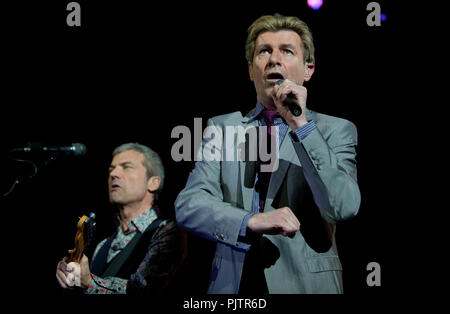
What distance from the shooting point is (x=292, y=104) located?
6.43ft

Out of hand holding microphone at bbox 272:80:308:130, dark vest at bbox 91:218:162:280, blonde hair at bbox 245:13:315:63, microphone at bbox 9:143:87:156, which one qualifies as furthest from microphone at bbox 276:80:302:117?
dark vest at bbox 91:218:162:280

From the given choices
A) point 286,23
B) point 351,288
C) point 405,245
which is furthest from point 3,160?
point 405,245

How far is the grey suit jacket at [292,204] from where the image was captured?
1.89 m

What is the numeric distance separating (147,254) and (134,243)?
7.3 inches

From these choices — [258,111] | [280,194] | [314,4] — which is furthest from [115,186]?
[314,4]

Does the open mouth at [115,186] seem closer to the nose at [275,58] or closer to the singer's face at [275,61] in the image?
the singer's face at [275,61]

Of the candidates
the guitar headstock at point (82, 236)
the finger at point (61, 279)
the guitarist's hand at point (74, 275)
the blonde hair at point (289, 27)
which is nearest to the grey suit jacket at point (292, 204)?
the blonde hair at point (289, 27)

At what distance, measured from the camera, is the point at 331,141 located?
212cm

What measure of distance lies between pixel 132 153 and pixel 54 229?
0.73 m

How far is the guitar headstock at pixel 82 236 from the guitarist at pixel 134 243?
0.04 m

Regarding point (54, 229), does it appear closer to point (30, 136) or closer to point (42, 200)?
point (42, 200)

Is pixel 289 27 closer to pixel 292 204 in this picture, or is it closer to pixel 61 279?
pixel 292 204

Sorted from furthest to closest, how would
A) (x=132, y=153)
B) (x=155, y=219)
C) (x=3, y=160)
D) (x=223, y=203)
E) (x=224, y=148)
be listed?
(x=132, y=153)
(x=155, y=219)
(x=3, y=160)
(x=224, y=148)
(x=223, y=203)

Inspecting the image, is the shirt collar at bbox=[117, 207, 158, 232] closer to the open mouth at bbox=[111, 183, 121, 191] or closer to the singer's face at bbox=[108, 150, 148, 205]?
the singer's face at bbox=[108, 150, 148, 205]
